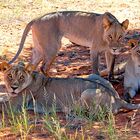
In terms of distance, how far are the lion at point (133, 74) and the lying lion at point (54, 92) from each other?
71 centimetres

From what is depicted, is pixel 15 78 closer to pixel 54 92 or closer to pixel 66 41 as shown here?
pixel 54 92

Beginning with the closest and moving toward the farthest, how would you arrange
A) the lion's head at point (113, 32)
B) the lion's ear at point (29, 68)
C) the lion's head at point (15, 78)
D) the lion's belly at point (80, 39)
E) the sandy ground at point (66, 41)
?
→ 1. the sandy ground at point (66, 41)
2. the lion's head at point (15, 78)
3. the lion's ear at point (29, 68)
4. the lion's head at point (113, 32)
5. the lion's belly at point (80, 39)

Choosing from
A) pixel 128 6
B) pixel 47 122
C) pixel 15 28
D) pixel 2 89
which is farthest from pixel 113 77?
pixel 128 6

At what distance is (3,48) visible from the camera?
10.0m

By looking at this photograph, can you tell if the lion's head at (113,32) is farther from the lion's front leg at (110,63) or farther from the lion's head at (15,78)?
the lion's head at (15,78)

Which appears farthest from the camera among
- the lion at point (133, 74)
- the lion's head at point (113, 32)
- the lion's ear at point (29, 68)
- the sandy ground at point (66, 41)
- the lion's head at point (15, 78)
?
the lion's head at point (113, 32)

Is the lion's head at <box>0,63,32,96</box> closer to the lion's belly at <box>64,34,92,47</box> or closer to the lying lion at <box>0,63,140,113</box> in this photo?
the lying lion at <box>0,63,140,113</box>

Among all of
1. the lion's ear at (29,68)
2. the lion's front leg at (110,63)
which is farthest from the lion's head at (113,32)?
the lion's ear at (29,68)

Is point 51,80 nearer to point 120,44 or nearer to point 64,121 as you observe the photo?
point 64,121

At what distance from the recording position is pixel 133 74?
727 centimetres

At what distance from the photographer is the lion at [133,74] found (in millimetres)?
7109

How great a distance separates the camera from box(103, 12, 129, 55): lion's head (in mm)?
7578

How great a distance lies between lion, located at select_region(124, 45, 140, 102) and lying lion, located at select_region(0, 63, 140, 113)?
2.33ft

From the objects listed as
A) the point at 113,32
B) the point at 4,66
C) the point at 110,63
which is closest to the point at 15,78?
the point at 4,66
